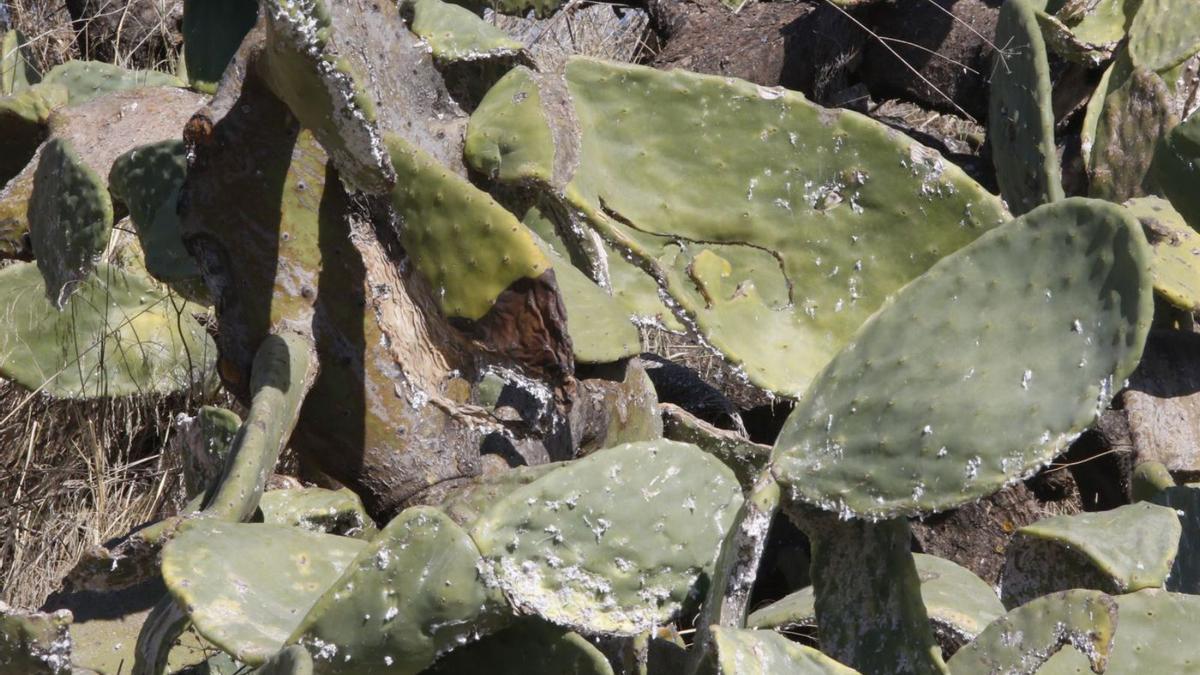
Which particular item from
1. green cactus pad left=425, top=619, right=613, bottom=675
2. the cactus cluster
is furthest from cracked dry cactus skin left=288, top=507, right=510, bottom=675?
green cactus pad left=425, top=619, right=613, bottom=675

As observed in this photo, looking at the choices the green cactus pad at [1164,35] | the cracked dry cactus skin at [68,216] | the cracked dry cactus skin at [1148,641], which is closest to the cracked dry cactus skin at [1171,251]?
the green cactus pad at [1164,35]

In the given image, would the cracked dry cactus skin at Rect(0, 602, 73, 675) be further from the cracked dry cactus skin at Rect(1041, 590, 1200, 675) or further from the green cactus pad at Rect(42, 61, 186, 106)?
the green cactus pad at Rect(42, 61, 186, 106)

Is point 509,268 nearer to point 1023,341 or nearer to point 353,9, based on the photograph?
point 353,9

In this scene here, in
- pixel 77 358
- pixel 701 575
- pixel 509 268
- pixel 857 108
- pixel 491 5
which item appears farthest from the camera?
pixel 857 108

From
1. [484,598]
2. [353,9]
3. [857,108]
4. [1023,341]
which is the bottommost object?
[857,108]

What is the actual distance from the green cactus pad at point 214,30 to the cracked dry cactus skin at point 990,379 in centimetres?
134

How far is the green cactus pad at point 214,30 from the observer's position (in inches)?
89.4

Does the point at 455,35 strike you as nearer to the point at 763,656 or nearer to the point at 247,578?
the point at 247,578

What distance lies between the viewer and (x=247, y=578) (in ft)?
4.18

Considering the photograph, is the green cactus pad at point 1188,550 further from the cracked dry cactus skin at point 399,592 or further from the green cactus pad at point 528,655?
Answer: the cracked dry cactus skin at point 399,592

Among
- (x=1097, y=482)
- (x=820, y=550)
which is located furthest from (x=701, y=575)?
(x=1097, y=482)

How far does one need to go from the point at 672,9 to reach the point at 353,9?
2.30 metres

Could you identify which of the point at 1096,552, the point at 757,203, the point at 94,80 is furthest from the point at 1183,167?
the point at 94,80

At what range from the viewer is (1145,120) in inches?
103
